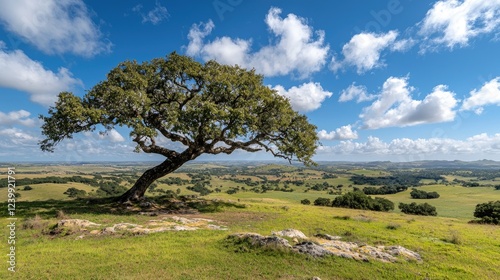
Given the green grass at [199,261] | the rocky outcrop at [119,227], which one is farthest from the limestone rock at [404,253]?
the rocky outcrop at [119,227]

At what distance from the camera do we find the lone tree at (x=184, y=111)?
25250 millimetres

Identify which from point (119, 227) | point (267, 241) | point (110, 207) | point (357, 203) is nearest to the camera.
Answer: point (267, 241)

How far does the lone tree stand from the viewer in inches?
994

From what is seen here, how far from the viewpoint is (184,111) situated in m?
26.8

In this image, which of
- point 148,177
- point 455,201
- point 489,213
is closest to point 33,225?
point 148,177

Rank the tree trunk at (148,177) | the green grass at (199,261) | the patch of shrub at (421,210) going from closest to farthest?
the green grass at (199,261) → the tree trunk at (148,177) → the patch of shrub at (421,210)

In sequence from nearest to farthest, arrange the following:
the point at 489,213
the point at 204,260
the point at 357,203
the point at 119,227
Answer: the point at 204,260
the point at 119,227
the point at 489,213
the point at 357,203

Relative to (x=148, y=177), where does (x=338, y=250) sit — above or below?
below

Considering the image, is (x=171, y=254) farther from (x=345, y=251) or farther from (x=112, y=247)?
(x=345, y=251)

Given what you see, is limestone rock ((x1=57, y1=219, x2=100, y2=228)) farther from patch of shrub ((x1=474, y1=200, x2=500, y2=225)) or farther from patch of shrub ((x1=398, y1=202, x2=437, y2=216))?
patch of shrub ((x1=398, y1=202, x2=437, y2=216))

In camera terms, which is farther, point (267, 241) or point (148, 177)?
point (148, 177)

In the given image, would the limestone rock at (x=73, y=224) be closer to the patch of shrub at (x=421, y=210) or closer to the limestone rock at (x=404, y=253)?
the limestone rock at (x=404, y=253)

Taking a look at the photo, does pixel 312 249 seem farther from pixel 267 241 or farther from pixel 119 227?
pixel 119 227

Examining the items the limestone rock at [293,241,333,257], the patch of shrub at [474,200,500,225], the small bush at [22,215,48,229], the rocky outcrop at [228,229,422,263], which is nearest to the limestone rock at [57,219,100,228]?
the small bush at [22,215,48,229]
